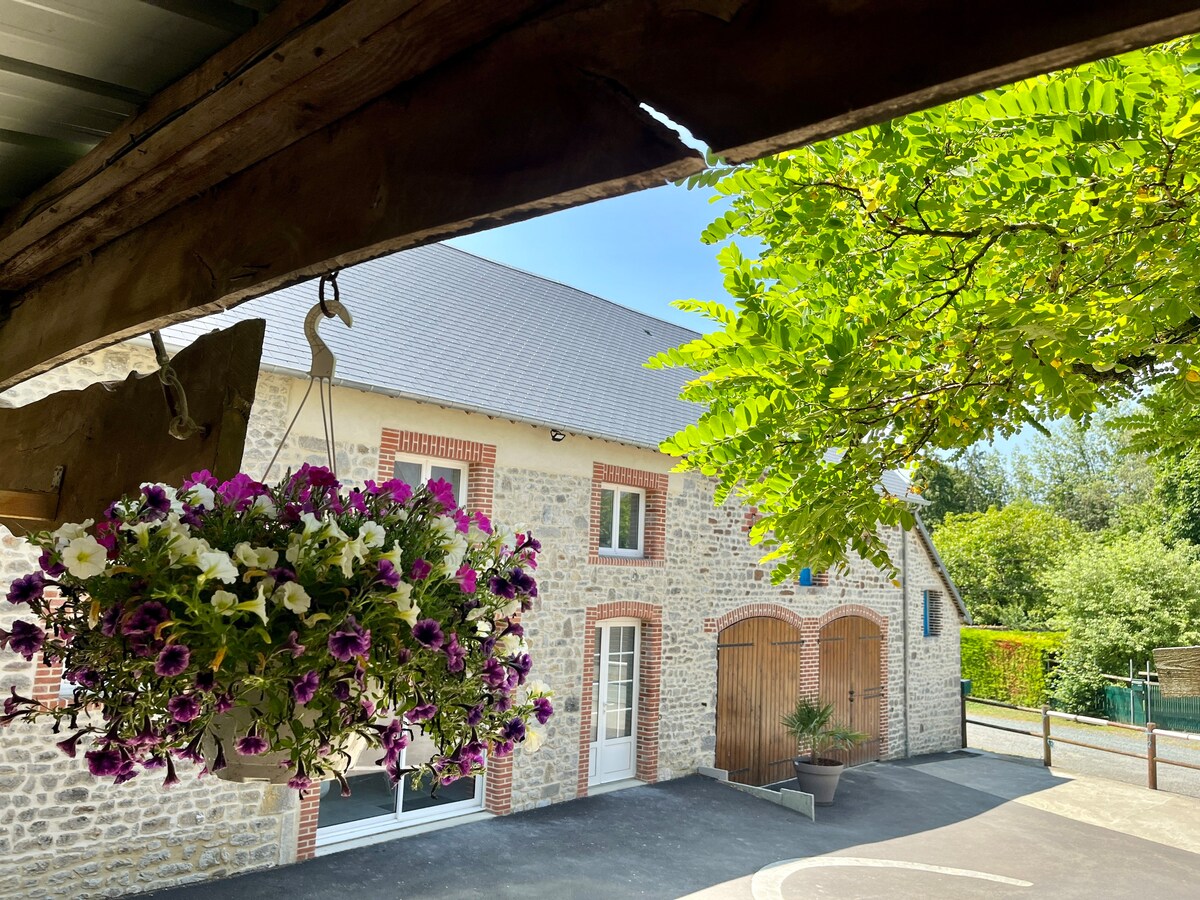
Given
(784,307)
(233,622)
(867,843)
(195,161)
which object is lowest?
(867,843)

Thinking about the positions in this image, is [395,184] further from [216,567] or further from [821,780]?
[821,780]

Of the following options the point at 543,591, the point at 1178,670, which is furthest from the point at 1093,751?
the point at 543,591

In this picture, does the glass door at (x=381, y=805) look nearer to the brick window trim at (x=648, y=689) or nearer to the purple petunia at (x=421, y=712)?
the brick window trim at (x=648, y=689)

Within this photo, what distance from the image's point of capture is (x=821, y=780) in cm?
1126

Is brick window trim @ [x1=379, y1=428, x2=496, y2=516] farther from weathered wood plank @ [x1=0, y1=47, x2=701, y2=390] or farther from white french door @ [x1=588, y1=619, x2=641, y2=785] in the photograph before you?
weathered wood plank @ [x1=0, y1=47, x2=701, y2=390]

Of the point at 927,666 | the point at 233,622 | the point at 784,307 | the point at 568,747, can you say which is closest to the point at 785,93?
the point at 233,622

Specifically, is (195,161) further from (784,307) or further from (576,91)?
(784,307)

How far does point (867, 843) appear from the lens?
369 inches

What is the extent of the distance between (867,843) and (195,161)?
32.5ft

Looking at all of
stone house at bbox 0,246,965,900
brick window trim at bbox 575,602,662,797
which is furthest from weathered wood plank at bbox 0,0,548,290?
brick window trim at bbox 575,602,662,797

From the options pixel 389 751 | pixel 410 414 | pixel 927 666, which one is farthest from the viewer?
pixel 927 666

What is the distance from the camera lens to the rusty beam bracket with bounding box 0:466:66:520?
205 cm

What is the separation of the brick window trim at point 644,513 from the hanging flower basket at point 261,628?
26.4 ft

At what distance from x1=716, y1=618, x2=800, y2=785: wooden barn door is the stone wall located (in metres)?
0.29
